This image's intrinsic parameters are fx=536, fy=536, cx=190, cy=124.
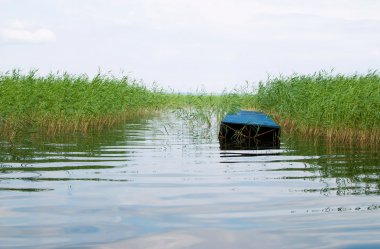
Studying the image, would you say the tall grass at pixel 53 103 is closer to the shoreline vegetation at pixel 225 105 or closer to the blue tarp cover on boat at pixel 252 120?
the shoreline vegetation at pixel 225 105

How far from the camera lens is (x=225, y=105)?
67.8 feet

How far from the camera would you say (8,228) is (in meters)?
5.54

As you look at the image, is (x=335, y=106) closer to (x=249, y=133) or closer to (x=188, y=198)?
(x=249, y=133)

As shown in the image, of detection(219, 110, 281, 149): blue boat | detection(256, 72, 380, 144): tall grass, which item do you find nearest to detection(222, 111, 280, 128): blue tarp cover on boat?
detection(219, 110, 281, 149): blue boat

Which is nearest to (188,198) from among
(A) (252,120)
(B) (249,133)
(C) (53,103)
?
(B) (249,133)

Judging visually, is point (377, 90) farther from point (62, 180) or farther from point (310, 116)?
point (62, 180)

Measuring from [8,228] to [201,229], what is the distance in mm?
1992

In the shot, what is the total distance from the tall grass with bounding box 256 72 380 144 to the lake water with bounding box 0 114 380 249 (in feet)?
4.96

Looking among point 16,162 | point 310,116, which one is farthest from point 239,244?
point 310,116

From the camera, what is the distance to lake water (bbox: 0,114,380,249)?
17.0ft

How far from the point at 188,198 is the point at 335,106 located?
28.7 ft

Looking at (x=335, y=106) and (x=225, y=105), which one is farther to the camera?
(x=225, y=105)

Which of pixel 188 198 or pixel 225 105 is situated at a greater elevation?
pixel 225 105

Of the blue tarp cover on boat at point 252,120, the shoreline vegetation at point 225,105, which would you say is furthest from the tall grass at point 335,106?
the blue tarp cover on boat at point 252,120
